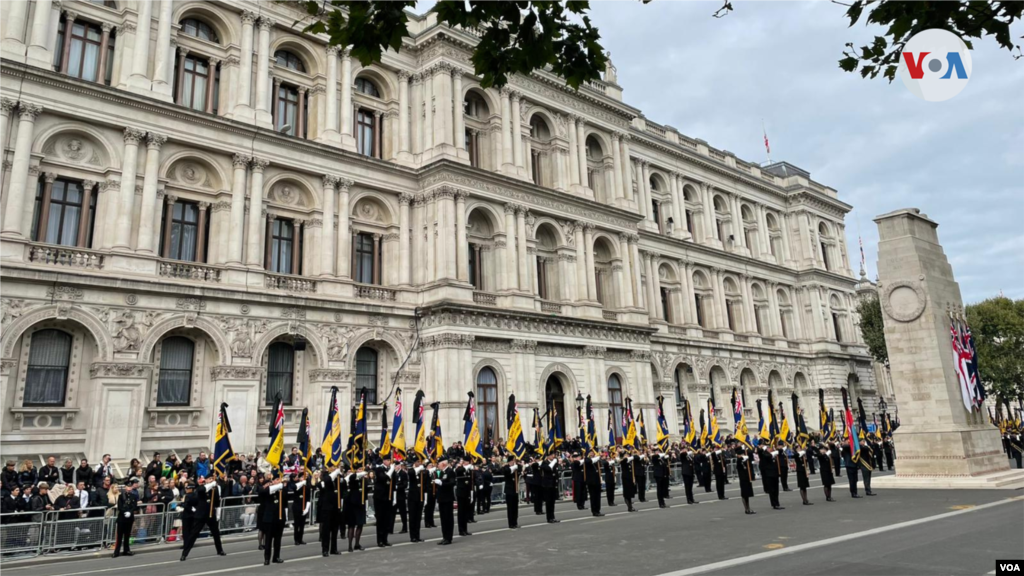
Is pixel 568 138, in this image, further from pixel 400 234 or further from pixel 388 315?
pixel 388 315

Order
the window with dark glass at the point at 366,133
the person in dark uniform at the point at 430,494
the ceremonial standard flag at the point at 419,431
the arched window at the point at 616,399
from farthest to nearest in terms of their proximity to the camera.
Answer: the arched window at the point at 616,399
the window with dark glass at the point at 366,133
the ceremonial standard flag at the point at 419,431
the person in dark uniform at the point at 430,494

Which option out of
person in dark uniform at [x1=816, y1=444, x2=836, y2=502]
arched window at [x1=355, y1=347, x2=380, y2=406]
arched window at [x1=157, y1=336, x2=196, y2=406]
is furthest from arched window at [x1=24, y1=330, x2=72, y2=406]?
person in dark uniform at [x1=816, y1=444, x2=836, y2=502]

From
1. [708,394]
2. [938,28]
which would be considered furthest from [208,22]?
[708,394]

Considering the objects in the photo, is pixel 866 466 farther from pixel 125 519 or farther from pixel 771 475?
pixel 125 519

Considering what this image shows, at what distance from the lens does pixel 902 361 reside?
22.7m

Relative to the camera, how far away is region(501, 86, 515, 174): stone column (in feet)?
117

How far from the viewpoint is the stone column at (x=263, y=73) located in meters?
29.2

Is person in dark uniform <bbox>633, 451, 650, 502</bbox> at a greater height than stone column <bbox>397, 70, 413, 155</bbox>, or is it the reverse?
stone column <bbox>397, 70, 413, 155</bbox>

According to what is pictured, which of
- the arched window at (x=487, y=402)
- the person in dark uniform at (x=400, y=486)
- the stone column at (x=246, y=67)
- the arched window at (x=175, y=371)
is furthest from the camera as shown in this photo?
the arched window at (x=487, y=402)

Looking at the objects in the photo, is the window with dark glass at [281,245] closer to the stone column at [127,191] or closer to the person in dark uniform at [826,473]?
the stone column at [127,191]

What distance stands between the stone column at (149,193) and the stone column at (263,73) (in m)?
4.29

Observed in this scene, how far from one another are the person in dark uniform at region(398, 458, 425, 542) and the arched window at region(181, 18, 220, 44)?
855 inches

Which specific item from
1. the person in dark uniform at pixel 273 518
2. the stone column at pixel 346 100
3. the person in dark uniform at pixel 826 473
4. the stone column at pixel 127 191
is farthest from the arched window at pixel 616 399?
the person in dark uniform at pixel 273 518

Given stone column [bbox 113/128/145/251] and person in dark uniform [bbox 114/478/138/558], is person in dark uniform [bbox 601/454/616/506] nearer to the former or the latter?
person in dark uniform [bbox 114/478/138/558]
